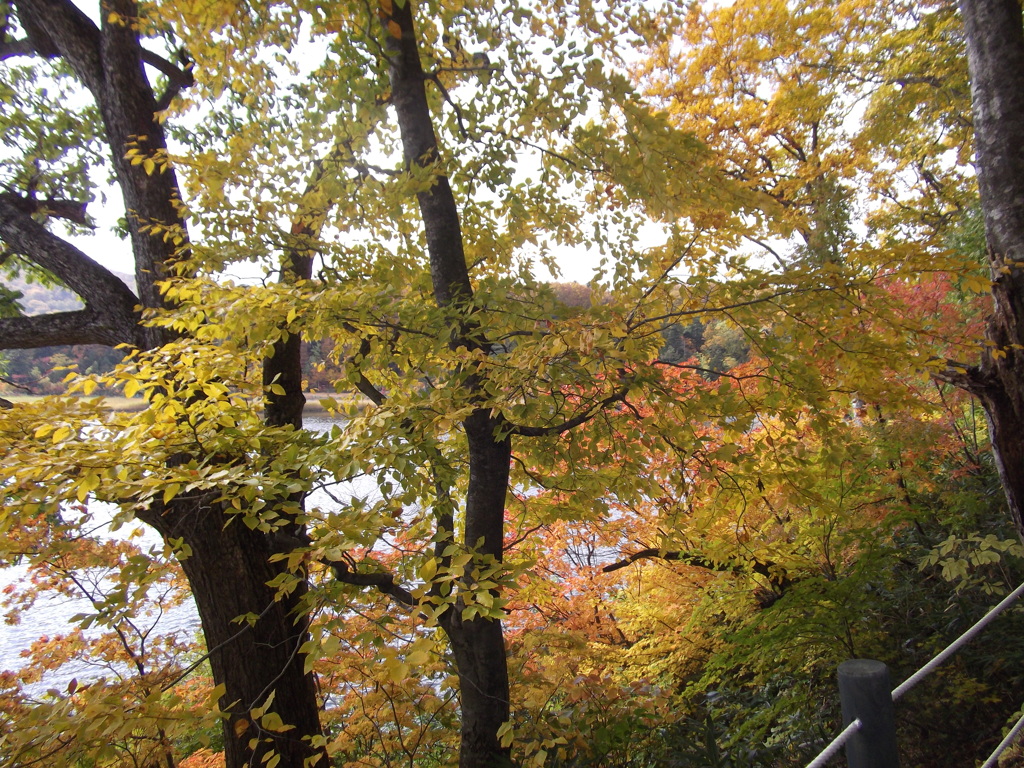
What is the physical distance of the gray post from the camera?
1198mm

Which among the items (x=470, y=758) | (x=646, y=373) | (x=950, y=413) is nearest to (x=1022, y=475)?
(x=646, y=373)

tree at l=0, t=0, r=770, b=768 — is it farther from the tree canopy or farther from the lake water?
the lake water

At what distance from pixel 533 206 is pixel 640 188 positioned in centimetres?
122

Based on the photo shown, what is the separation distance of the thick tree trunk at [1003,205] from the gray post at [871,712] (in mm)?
2276

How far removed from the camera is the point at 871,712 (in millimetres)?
1209

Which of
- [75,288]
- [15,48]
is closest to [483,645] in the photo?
[75,288]

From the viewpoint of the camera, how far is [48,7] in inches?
144

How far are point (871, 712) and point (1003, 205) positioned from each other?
2.74m

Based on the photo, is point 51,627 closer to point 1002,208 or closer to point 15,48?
point 15,48

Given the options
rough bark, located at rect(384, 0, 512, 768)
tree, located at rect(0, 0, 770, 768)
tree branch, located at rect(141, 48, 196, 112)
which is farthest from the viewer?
tree branch, located at rect(141, 48, 196, 112)

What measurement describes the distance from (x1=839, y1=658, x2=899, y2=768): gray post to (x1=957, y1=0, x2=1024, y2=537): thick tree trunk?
7.47 ft

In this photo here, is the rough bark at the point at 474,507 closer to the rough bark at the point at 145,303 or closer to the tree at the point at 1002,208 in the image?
the rough bark at the point at 145,303

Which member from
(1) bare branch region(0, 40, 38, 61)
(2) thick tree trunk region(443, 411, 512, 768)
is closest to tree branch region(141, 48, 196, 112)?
(1) bare branch region(0, 40, 38, 61)

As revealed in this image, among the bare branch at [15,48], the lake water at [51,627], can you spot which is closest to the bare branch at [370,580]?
the bare branch at [15,48]
